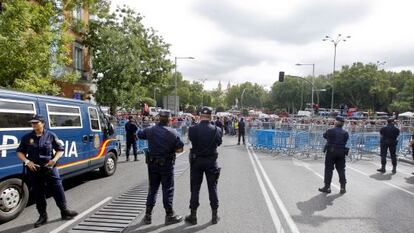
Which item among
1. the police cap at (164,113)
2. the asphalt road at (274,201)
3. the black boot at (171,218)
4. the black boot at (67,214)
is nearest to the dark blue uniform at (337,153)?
the asphalt road at (274,201)

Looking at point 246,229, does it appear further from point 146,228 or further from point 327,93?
point 327,93

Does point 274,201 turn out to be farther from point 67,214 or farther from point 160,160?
point 67,214

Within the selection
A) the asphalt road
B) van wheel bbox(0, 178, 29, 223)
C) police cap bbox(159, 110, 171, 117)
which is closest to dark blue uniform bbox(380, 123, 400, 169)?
the asphalt road

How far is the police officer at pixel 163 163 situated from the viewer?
6387 millimetres

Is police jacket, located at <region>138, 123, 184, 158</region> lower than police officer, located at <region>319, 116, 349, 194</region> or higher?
higher

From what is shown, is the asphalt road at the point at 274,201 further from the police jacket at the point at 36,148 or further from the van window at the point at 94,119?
the van window at the point at 94,119

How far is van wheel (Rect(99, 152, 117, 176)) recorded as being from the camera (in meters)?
11.0

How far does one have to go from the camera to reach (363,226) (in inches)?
254

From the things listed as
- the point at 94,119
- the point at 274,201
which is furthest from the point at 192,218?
the point at 94,119

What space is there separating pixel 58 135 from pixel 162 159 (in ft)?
10.1

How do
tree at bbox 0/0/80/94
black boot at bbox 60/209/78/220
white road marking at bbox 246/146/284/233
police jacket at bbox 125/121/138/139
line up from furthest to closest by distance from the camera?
police jacket at bbox 125/121/138/139 → tree at bbox 0/0/80/94 → black boot at bbox 60/209/78/220 → white road marking at bbox 246/146/284/233

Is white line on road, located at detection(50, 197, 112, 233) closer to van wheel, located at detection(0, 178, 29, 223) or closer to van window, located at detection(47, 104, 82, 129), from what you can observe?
van wheel, located at detection(0, 178, 29, 223)

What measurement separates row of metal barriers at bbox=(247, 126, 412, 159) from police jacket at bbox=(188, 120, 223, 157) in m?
12.0

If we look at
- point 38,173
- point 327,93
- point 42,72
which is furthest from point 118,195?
point 327,93
